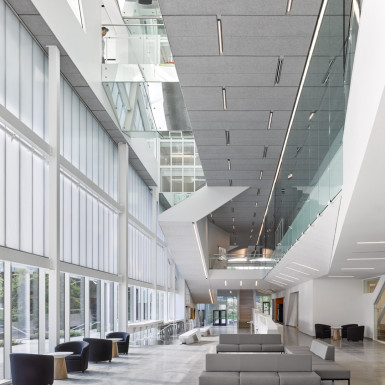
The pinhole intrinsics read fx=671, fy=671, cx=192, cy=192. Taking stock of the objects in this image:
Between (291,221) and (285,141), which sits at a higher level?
(285,141)

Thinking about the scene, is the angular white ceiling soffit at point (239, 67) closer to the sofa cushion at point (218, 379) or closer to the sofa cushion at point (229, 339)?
the sofa cushion at point (229, 339)

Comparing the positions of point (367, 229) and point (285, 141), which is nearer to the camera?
point (367, 229)

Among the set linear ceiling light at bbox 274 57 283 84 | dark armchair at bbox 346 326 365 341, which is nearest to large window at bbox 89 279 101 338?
linear ceiling light at bbox 274 57 283 84

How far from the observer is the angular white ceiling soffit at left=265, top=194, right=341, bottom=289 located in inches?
487

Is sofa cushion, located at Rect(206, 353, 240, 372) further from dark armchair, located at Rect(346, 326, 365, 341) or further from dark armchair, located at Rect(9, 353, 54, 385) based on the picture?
dark armchair, located at Rect(346, 326, 365, 341)

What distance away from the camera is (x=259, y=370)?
11.1 m

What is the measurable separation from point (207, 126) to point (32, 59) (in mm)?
4747

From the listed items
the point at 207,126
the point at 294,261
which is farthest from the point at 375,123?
the point at 294,261

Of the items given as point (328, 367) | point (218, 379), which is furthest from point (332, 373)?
point (218, 379)

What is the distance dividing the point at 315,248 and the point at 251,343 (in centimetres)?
309

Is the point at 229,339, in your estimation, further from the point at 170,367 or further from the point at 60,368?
the point at 60,368

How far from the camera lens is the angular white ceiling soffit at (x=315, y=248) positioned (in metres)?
12.4

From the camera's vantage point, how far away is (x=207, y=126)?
16594mm

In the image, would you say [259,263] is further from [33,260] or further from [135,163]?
[33,260]
